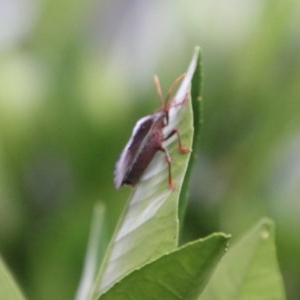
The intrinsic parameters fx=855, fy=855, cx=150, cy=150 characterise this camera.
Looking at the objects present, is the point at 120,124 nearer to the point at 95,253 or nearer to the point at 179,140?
the point at 95,253

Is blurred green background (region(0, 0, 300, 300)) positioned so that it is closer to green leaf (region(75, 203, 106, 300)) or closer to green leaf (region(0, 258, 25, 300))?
green leaf (region(75, 203, 106, 300))

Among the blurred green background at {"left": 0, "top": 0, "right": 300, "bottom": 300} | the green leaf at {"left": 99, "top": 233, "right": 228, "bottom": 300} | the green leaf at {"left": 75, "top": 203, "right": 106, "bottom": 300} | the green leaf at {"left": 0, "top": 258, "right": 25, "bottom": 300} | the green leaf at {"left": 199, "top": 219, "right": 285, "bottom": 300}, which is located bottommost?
the blurred green background at {"left": 0, "top": 0, "right": 300, "bottom": 300}

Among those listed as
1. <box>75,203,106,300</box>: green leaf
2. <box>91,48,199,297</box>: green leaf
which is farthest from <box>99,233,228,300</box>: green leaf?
<box>75,203,106,300</box>: green leaf

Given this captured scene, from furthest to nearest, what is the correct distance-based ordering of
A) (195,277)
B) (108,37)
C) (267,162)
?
(108,37)
(267,162)
(195,277)

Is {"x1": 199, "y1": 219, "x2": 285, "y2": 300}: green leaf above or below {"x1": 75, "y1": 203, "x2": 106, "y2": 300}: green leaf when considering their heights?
above

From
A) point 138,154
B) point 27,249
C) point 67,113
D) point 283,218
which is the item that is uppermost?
point 138,154

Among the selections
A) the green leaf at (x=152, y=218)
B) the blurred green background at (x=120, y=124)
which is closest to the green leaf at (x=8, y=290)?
the green leaf at (x=152, y=218)

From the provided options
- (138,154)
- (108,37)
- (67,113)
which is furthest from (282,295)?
(108,37)

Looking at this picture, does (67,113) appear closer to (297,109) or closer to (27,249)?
(27,249)
